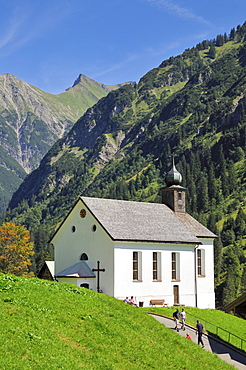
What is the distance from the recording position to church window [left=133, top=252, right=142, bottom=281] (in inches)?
2189

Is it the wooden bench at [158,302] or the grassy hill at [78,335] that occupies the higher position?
the grassy hill at [78,335]

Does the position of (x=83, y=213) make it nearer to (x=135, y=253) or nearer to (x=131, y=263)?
(x=135, y=253)

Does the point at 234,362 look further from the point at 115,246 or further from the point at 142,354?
the point at 115,246

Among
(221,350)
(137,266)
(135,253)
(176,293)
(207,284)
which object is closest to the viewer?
(221,350)

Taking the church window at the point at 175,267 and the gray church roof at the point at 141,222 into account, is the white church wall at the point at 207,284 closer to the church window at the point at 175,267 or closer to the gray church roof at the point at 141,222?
the gray church roof at the point at 141,222

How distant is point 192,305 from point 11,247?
109 feet

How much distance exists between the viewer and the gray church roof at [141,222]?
55719mm

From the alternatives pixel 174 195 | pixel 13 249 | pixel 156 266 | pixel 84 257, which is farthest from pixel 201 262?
pixel 13 249

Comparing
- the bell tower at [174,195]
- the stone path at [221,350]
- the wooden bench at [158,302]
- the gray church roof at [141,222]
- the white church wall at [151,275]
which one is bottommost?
the stone path at [221,350]

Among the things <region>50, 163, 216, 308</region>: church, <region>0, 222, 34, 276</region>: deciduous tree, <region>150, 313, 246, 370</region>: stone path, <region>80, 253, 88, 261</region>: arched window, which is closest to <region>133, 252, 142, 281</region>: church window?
<region>50, 163, 216, 308</region>: church

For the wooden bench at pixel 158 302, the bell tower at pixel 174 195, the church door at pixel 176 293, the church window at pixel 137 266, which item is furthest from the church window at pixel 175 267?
the bell tower at pixel 174 195

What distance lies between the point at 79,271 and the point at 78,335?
30.4 metres

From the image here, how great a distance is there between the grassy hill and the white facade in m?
19.1

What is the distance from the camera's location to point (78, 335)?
2466 cm
